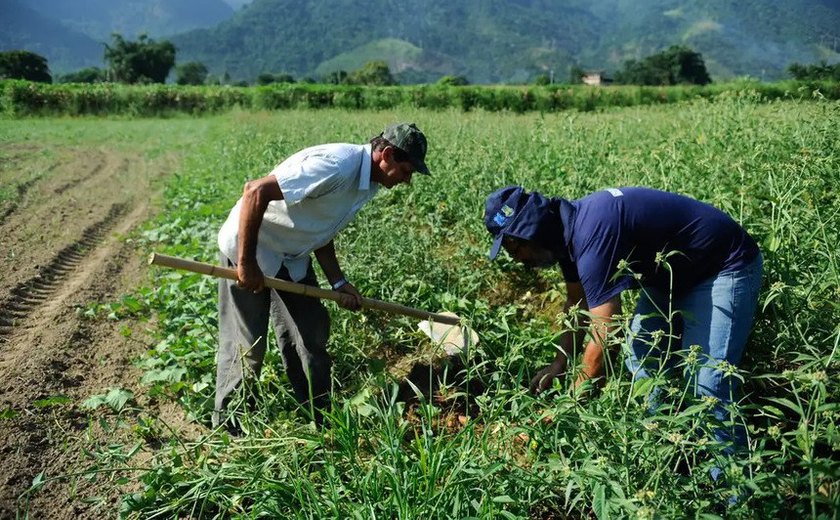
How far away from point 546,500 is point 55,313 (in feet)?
13.5

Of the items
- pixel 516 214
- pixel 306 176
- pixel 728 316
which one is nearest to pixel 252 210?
pixel 306 176

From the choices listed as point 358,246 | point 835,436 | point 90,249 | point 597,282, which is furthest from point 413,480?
point 90,249

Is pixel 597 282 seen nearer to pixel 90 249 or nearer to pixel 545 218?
pixel 545 218

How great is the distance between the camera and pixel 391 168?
307 centimetres

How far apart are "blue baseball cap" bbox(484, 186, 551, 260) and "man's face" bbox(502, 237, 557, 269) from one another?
0.05 m

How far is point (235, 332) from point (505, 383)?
152 centimetres

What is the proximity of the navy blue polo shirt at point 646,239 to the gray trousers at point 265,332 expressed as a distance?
150cm

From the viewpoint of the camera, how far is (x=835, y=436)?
68.2 inches

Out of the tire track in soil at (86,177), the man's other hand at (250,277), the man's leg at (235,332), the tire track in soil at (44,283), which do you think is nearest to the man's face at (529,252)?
the man's other hand at (250,277)

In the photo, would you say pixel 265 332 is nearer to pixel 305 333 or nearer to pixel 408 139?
pixel 305 333

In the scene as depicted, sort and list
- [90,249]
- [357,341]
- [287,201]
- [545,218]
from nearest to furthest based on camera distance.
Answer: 1. [545,218]
2. [287,201]
3. [357,341]
4. [90,249]

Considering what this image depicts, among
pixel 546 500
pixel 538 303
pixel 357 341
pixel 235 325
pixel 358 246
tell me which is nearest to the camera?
pixel 546 500

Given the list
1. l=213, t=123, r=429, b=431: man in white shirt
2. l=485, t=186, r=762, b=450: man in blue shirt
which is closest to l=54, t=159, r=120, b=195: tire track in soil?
l=213, t=123, r=429, b=431: man in white shirt

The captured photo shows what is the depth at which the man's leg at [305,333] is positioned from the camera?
3.38 meters
